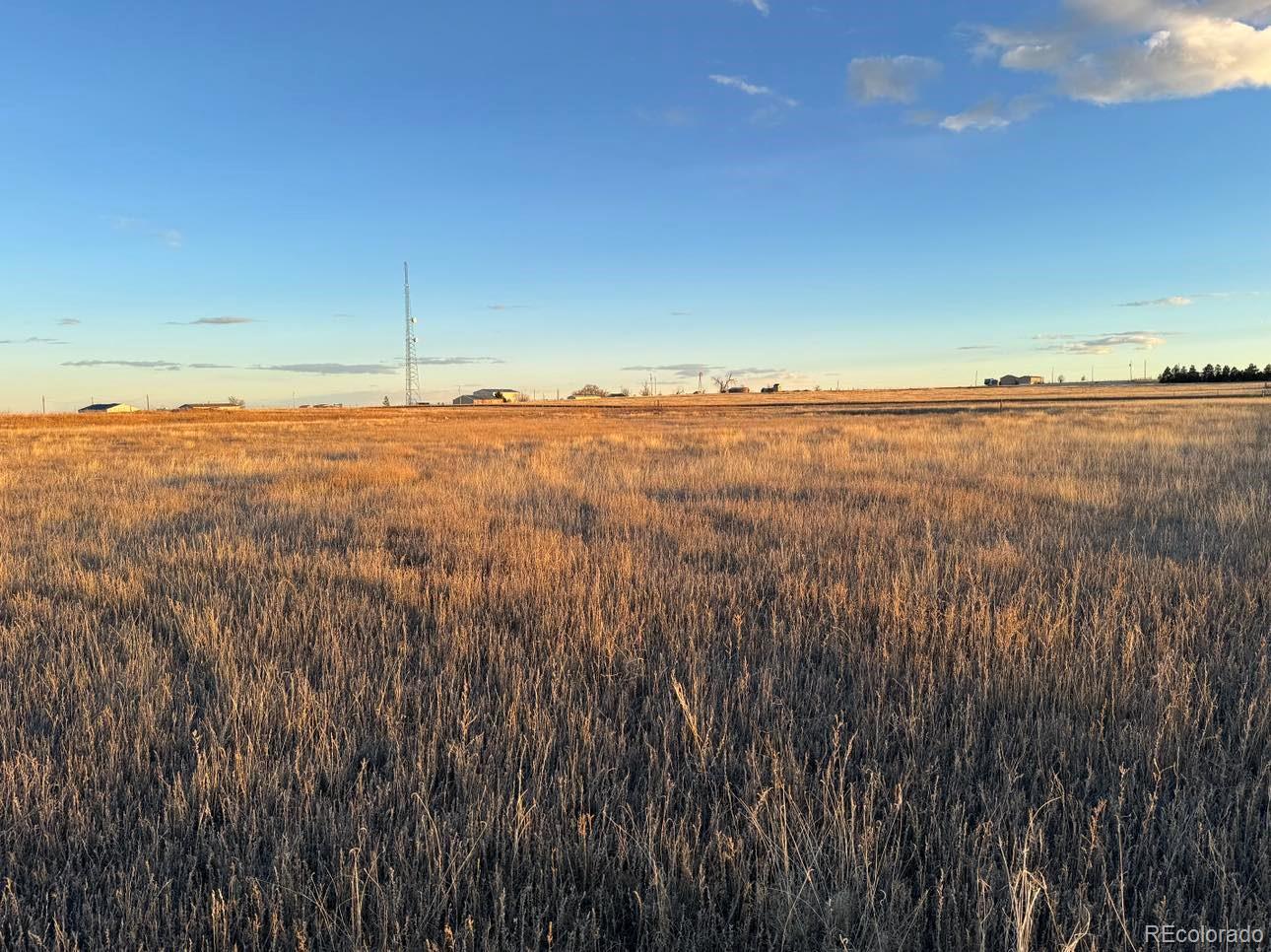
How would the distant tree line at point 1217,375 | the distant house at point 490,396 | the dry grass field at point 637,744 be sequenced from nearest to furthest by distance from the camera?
1. the dry grass field at point 637,744
2. the distant tree line at point 1217,375
3. the distant house at point 490,396

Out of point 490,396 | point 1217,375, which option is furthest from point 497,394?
point 1217,375

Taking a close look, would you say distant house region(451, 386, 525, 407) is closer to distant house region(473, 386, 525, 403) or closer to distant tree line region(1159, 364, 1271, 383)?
distant house region(473, 386, 525, 403)

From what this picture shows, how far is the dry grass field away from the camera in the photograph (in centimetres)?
210

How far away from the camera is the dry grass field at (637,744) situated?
210cm

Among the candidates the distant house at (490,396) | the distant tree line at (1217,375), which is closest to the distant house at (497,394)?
the distant house at (490,396)

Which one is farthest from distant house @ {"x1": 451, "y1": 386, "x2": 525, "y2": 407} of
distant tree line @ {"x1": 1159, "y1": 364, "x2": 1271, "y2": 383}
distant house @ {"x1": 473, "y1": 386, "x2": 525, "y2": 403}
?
distant tree line @ {"x1": 1159, "y1": 364, "x2": 1271, "y2": 383}

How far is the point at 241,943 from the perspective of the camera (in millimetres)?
2012

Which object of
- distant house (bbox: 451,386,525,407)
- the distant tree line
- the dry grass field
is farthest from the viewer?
distant house (bbox: 451,386,525,407)

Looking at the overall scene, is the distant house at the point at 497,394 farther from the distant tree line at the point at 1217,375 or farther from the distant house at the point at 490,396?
the distant tree line at the point at 1217,375

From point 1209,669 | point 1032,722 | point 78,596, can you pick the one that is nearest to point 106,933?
point 1032,722

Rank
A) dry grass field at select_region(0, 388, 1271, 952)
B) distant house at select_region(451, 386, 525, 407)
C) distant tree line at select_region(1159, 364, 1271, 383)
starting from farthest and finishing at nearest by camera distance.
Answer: distant house at select_region(451, 386, 525, 407) < distant tree line at select_region(1159, 364, 1271, 383) < dry grass field at select_region(0, 388, 1271, 952)

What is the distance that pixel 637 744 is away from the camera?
3072 millimetres

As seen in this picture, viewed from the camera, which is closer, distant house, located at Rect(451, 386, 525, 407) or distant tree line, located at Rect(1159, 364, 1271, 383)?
distant tree line, located at Rect(1159, 364, 1271, 383)

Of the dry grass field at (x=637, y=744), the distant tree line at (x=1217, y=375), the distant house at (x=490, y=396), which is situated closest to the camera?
the dry grass field at (x=637, y=744)
